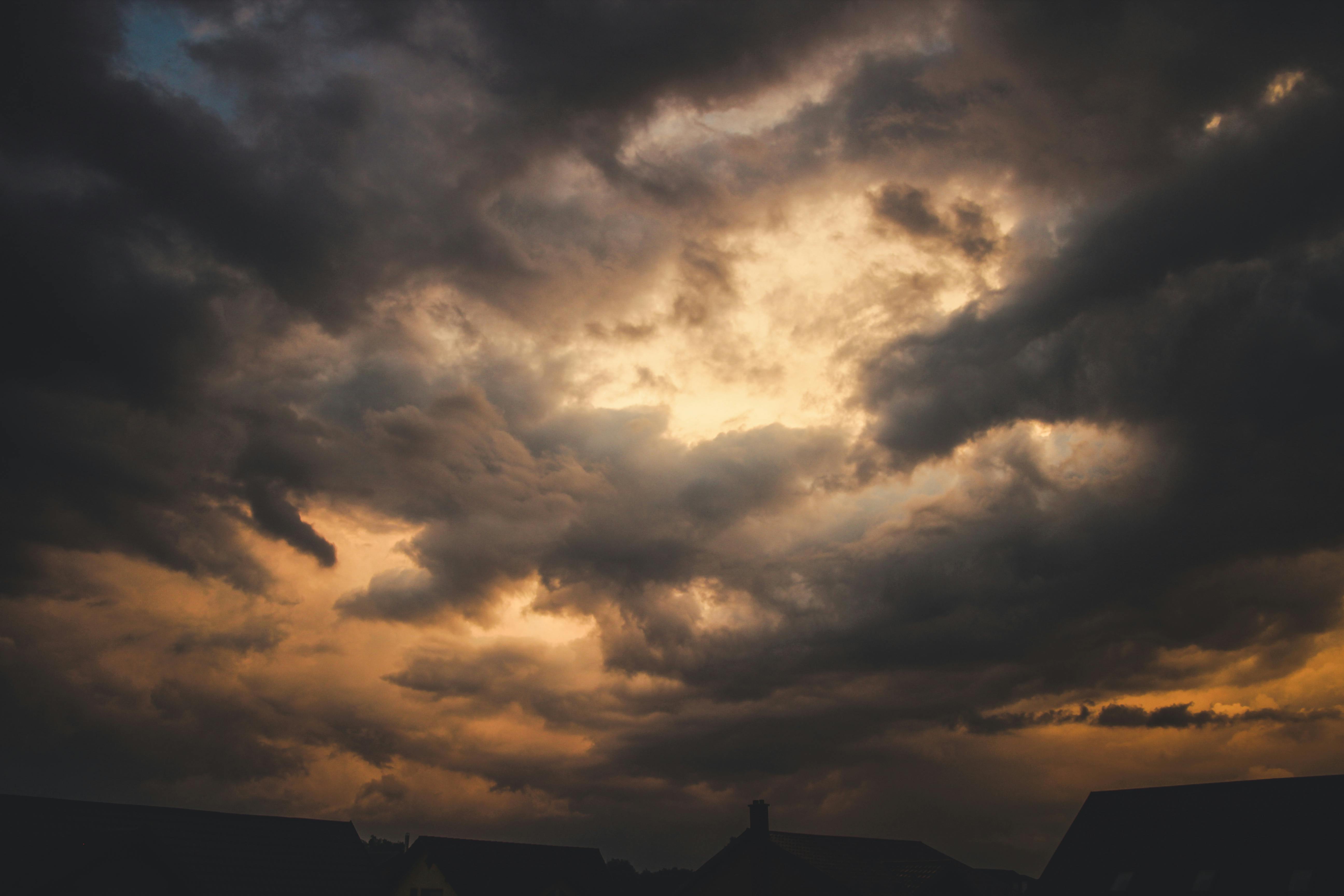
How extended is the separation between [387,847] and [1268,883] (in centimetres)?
11699

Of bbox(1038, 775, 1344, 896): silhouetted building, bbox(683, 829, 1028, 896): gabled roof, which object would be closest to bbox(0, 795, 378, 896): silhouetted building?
bbox(683, 829, 1028, 896): gabled roof

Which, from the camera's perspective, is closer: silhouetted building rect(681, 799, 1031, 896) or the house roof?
silhouetted building rect(681, 799, 1031, 896)

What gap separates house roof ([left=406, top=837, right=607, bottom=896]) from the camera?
6253 cm

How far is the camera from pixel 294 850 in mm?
46375

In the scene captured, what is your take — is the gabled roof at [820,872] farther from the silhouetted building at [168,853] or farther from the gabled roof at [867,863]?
the silhouetted building at [168,853]

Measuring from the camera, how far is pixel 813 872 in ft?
159

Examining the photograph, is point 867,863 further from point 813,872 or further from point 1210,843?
point 1210,843

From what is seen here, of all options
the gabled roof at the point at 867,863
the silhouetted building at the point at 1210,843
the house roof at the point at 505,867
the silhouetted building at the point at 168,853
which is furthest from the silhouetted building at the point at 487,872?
the silhouetted building at the point at 1210,843

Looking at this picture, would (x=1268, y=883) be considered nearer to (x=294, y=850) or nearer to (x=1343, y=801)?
(x=1343, y=801)

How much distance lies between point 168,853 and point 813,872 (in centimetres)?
3207

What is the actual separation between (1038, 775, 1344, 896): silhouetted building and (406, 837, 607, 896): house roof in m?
34.8

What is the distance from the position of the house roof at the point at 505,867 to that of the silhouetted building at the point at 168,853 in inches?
574

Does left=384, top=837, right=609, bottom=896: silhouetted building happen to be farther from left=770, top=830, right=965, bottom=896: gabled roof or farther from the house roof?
left=770, top=830, right=965, bottom=896: gabled roof

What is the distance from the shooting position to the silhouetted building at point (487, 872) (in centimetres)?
6222
